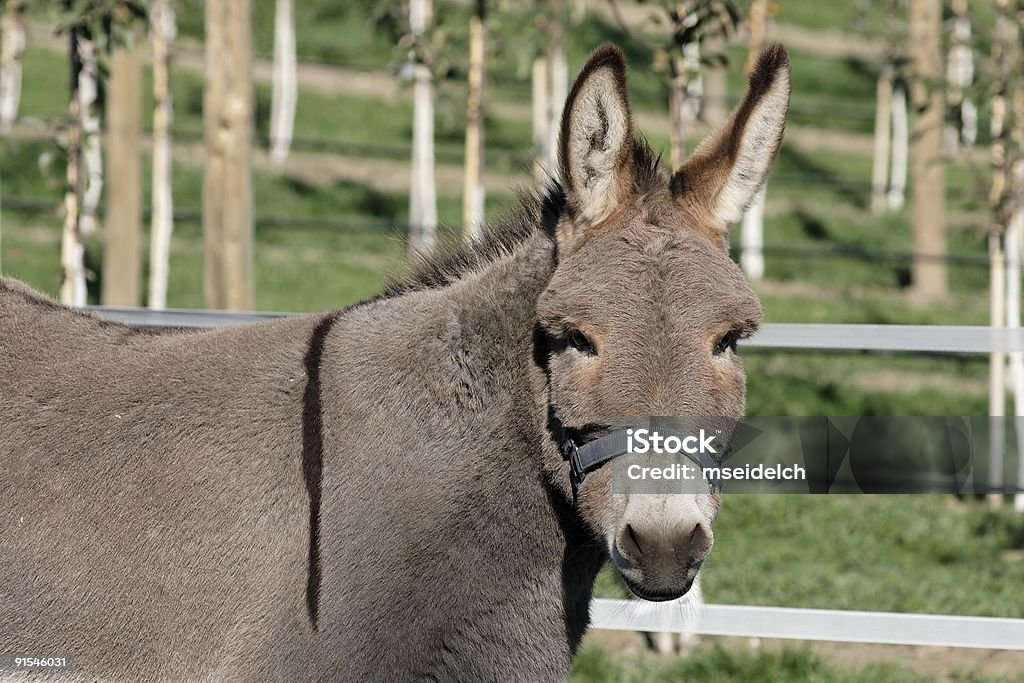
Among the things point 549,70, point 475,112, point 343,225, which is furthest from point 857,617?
point 343,225

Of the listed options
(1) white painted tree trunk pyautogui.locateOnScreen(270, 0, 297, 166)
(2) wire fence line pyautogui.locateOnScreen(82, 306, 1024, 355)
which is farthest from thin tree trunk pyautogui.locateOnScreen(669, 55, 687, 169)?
(1) white painted tree trunk pyautogui.locateOnScreen(270, 0, 297, 166)

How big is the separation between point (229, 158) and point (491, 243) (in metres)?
3.62

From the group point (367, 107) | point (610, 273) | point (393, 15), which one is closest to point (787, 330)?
point (610, 273)

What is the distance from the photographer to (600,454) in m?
2.70

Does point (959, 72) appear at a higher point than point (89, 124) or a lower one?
higher

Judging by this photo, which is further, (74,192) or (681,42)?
(74,192)

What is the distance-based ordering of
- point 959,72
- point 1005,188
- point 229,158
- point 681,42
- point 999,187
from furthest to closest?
1. point 959,72
2. point 999,187
3. point 1005,188
4. point 229,158
5. point 681,42

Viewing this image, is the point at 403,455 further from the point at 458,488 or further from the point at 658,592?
the point at 658,592

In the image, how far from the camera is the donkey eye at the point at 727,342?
9.20 feet

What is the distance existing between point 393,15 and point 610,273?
900 centimetres

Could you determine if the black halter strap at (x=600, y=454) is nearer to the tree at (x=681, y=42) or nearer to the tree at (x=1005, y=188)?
the tree at (x=681, y=42)

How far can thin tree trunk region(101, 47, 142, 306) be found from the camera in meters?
9.62

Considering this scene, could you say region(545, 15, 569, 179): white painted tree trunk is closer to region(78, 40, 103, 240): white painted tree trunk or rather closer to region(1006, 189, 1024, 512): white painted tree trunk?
region(78, 40, 103, 240): white painted tree trunk

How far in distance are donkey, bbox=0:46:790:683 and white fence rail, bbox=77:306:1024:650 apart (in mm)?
1319
